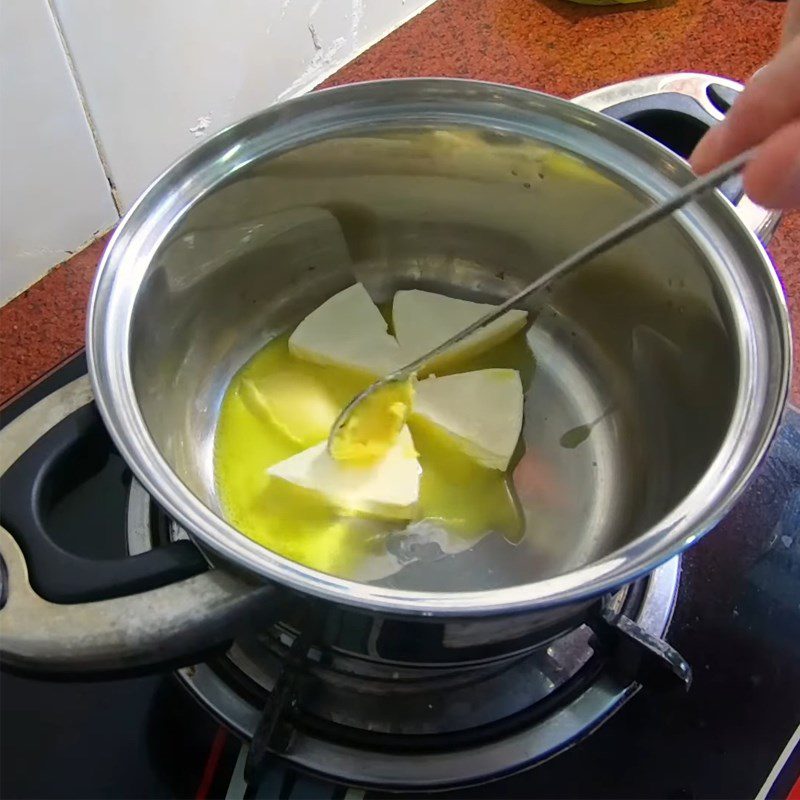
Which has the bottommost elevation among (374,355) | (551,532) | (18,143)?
(551,532)

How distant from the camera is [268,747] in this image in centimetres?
A: 49

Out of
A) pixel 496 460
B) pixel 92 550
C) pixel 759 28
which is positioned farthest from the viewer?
pixel 759 28

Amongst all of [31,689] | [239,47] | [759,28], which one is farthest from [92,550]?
[759,28]

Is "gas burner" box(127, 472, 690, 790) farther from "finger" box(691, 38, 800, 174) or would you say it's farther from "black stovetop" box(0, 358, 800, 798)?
"finger" box(691, 38, 800, 174)

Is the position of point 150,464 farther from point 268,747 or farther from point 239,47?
point 239,47

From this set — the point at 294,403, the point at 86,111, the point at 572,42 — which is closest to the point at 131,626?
the point at 294,403

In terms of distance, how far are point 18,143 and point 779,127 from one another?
1.72 feet

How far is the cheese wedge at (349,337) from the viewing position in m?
0.71

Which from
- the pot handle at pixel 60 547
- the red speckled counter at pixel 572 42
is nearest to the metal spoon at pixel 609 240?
the pot handle at pixel 60 547

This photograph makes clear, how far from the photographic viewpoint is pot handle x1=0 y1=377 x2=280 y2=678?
1.24 ft

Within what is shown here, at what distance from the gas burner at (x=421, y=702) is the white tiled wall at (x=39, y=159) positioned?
29 cm

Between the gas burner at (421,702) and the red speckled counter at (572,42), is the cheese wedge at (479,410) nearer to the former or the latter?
the gas burner at (421,702)

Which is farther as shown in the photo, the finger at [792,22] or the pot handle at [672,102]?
the pot handle at [672,102]

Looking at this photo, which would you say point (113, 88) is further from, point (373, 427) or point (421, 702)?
point (421, 702)
